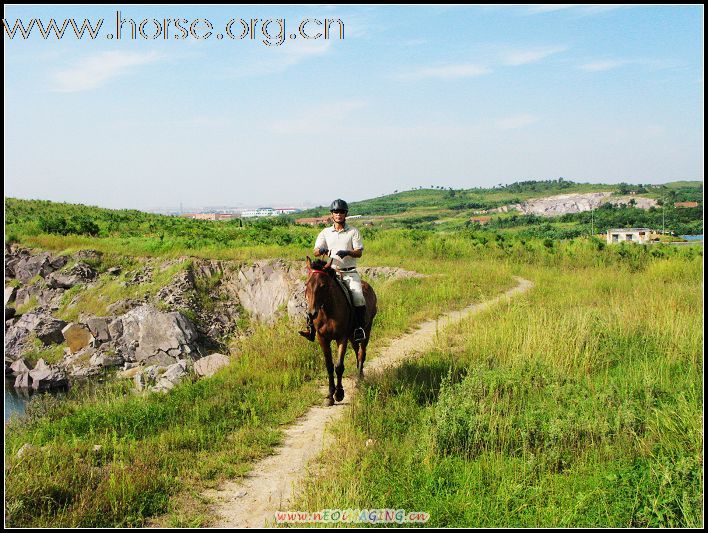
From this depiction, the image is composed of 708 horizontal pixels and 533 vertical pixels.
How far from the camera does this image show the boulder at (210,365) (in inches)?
438

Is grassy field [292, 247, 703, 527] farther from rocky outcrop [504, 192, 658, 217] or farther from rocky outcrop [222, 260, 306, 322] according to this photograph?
rocky outcrop [504, 192, 658, 217]

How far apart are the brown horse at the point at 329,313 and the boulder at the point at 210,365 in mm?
3430

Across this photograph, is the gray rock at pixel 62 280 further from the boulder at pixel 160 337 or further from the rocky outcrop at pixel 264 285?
the boulder at pixel 160 337

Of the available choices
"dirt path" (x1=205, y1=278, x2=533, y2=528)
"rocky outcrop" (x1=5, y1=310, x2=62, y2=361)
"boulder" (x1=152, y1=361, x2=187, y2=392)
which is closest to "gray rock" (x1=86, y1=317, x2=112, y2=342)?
"rocky outcrop" (x1=5, y1=310, x2=62, y2=361)

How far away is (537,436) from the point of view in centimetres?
622

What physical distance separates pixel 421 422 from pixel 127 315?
16.1 m

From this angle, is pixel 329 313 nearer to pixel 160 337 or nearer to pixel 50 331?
→ pixel 160 337

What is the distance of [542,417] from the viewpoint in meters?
6.61

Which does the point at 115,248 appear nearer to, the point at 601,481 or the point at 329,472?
the point at 329,472

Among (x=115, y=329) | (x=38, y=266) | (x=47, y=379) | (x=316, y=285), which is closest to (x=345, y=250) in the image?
(x=316, y=285)

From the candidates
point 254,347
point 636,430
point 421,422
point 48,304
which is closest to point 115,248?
point 48,304

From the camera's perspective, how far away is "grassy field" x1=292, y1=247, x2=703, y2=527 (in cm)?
495

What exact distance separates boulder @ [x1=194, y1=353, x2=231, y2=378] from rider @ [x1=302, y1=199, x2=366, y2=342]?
350 centimetres

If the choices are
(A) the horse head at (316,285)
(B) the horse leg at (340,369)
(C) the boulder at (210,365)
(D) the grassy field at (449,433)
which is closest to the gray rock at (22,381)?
(D) the grassy field at (449,433)
